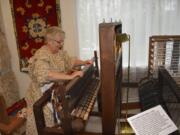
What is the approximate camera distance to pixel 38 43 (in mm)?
2609

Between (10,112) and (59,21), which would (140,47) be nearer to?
(59,21)

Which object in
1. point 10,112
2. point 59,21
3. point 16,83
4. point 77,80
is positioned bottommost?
point 10,112

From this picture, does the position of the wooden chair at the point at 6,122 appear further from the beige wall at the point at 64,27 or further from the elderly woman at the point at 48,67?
the beige wall at the point at 64,27

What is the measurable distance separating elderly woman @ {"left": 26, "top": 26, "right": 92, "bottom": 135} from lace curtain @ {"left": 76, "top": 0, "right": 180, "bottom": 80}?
0.72 metres

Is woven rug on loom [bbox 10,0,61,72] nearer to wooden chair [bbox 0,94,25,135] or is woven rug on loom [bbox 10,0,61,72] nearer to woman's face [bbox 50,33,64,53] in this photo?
woman's face [bbox 50,33,64,53]

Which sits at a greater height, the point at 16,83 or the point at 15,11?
the point at 15,11

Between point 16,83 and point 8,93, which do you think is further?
point 16,83

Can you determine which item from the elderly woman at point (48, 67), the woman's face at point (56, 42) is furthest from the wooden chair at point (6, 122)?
the woman's face at point (56, 42)

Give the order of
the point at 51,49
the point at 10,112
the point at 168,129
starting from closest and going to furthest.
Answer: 1. the point at 168,129
2. the point at 51,49
3. the point at 10,112

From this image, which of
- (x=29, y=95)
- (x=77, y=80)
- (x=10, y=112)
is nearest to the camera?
(x=77, y=80)

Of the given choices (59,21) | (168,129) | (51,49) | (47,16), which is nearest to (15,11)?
(47,16)

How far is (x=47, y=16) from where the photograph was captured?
99.0 inches

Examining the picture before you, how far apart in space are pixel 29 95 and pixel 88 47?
1.02m

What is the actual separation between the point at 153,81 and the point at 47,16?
58.8 inches
